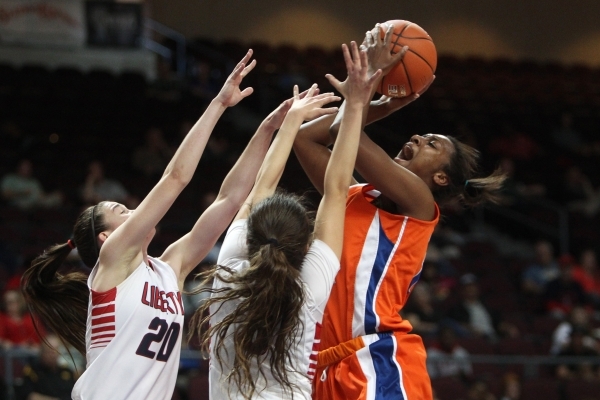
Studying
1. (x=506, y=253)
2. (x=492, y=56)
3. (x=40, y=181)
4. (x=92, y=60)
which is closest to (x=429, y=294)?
(x=506, y=253)

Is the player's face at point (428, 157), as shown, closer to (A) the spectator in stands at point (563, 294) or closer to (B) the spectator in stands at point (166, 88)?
(A) the spectator in stands at point (563, 294)

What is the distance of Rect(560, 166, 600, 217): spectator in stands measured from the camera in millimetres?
12680

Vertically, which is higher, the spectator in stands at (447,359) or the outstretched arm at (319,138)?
the outstretched arm at (319,138)

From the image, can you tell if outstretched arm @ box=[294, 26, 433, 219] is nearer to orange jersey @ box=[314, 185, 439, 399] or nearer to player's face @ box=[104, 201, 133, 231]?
orange jersey @ box=[314, 185, 439, 399]

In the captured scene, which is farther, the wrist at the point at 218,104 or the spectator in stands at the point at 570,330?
the spectator in stands at the point at 570,330

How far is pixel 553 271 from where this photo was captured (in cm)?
1057

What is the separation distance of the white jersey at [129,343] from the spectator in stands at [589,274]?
8406 mm

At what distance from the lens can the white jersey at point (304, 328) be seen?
108 inches

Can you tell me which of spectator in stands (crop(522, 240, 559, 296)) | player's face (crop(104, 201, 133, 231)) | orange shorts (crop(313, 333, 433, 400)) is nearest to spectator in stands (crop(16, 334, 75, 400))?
player's face (crop(104, 201, 133, 231))

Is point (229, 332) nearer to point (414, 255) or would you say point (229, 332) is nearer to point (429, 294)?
point (414, 255)

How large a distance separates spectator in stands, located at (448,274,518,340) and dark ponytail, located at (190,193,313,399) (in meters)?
6.45

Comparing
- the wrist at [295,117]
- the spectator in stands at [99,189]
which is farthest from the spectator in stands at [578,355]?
the wrist at [295,117]

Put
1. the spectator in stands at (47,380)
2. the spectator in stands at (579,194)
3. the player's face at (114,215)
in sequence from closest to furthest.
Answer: the player's face at (114,215)
the spectator in stands at (47,380)
the spectator in stands at (579,194)

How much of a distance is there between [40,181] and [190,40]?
5.96 metres
